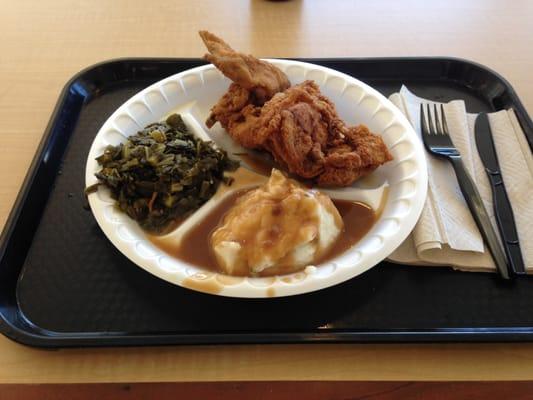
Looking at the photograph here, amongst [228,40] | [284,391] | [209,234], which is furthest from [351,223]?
[228,40]

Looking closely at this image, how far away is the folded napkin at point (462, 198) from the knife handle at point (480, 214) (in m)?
0.02

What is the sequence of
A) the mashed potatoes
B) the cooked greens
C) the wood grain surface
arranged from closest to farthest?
the wood grain surface < the mashed potatoes < the cooked greens

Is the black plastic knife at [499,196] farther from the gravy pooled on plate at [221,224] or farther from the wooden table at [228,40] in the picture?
the gravy pooled on plate at [221,224]

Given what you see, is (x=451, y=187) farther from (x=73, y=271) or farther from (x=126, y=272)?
(x=73, y=271)

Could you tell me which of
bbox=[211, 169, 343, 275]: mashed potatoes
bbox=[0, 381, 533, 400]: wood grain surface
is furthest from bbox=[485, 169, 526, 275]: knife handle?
bbox=[211, 169, 343, 275]: mashed potatoes

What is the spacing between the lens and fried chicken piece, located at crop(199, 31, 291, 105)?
1768 millimetres

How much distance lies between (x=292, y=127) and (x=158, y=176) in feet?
1.95

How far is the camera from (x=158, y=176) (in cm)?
167

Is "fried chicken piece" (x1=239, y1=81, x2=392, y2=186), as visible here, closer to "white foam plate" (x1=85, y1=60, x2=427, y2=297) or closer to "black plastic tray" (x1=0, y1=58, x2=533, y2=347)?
"white foam plate" (x1=85, y1=60, x2=427, y2=297)

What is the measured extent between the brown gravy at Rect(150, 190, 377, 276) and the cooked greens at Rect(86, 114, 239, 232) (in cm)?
9

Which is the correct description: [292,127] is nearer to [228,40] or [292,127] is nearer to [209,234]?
[209,234]

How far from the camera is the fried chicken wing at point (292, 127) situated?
1.66 m

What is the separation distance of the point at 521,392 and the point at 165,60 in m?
2.26

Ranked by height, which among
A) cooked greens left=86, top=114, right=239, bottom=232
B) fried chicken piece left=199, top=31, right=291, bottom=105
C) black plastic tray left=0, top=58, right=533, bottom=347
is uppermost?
fried chicken piece left=199, top=31, right=291, bottom=105
